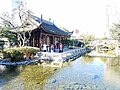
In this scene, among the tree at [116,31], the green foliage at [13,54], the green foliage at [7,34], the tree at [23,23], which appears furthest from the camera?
the tree at [116,31]

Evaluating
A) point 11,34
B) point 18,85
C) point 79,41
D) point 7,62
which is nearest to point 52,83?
point 18,85

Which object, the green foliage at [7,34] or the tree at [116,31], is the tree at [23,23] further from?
the tree at [116,31]

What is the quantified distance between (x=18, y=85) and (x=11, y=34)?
16.1 m

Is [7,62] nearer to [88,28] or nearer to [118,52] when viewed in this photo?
[118,52]

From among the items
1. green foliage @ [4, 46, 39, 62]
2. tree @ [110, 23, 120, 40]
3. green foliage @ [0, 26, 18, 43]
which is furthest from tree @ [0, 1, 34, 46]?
tree @ [110, 23, 120, 40]

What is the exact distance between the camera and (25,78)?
1131 centimetres

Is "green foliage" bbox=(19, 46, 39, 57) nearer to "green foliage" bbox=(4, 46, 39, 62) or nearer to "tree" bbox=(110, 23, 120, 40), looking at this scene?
"green foliage" bbox=(4, 46, 39, 62)

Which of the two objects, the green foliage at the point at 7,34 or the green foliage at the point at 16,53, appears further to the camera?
the green foliage at the point at 7,34

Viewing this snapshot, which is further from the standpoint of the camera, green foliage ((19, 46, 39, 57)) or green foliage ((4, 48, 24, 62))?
green foliage ((19, 46, 39, 57))

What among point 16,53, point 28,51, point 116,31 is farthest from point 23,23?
point 116,31

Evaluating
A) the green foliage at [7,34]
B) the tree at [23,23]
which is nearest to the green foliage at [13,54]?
the tree at [23,23]

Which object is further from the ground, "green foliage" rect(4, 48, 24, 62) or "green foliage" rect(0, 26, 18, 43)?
"green foliage" rect(0, 26, 18, 43)

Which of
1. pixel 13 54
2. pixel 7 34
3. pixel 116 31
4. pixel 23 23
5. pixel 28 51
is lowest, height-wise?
pixel 13 54

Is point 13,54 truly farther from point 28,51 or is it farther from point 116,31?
point 116,31
